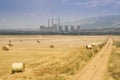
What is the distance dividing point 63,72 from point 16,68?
351cm

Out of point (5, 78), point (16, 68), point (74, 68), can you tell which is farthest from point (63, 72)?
point (5, 78)

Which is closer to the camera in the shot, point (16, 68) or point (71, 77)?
point (71, 77)

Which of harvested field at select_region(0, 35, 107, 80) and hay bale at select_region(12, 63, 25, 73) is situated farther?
hay bale at select_region(12, 63, 25, 73)

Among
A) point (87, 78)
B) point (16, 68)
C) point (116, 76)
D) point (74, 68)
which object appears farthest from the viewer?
point (74, 68)

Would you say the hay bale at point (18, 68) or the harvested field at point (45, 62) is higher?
the hay bale at point (18, 68)

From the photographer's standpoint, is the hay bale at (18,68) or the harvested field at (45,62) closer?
the harvested field at (45,62)

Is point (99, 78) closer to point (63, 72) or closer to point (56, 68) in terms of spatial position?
point (63, 72)

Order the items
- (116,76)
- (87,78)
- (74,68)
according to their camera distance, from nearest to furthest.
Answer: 1. (87,78)
2. (116,76)
3. (74,68)

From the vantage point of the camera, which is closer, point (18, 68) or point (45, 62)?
point (18, 68)

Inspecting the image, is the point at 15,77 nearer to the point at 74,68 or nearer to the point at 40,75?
the point at 40,75

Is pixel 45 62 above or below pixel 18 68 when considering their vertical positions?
below

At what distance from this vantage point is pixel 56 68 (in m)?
24.9

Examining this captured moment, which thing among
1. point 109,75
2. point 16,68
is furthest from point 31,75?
point 109,75

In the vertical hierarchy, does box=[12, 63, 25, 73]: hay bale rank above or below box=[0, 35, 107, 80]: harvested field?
above
